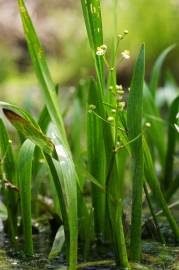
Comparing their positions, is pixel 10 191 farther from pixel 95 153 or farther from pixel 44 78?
pixel 44 78

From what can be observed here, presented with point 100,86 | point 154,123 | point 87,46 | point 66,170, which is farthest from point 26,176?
point 87,46

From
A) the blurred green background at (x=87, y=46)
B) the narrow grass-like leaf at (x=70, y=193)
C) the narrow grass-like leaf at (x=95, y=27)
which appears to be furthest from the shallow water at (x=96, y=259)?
the blurred green background at (x=87, y=46)

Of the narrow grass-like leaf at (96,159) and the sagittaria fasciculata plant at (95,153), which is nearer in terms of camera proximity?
the sagittaria fasciculata plant at (95,153)

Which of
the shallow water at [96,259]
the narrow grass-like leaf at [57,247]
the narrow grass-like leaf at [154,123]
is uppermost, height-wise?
the narrow grass-like leaf at [154,123]

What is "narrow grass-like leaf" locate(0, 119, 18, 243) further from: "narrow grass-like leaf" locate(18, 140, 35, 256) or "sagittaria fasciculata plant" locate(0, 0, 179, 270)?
"narrow grass-like leaf" locate(18, 140, 35, 256)

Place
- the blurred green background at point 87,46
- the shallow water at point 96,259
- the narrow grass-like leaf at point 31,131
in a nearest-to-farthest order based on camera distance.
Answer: the narrow grass-like leaf at point 31,131 < the shallow water at point 96,259 < the blurred green background at point 87,46

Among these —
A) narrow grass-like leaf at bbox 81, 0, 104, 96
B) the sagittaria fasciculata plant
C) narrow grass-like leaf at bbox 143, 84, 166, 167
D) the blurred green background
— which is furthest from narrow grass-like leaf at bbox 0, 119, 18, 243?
the blurred green background

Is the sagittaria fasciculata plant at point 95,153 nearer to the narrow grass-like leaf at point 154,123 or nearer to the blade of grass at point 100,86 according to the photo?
the blade of grass at point 100,86

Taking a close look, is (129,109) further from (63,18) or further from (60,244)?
(63,18)

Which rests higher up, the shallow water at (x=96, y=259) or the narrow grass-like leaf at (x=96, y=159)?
the narrow grass-like leaf at (x=96, y=159)

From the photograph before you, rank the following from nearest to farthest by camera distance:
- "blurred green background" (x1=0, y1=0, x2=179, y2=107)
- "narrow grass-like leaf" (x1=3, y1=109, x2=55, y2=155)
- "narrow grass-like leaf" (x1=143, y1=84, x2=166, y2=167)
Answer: "narrow grass-like leaf" (x1=3, y1=109, x2=55, y2=155), "narrow grass-like leaf" (x1=143, y1=84, x2=166, y2=167), "blurred green background" (x1=0, y1=0, x2=179, y2=107)

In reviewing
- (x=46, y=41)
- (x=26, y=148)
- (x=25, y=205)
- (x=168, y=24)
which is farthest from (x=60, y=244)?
(x=46, y=41)
